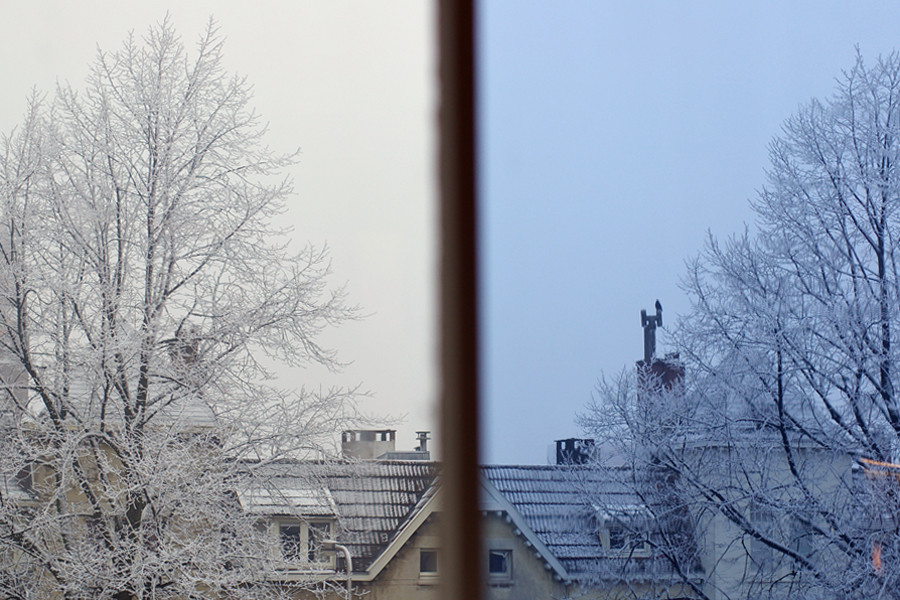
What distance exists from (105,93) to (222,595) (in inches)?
137

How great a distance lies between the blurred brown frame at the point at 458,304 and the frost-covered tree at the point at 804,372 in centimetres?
294

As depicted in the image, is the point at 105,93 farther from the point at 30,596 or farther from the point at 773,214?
the point at 773,214

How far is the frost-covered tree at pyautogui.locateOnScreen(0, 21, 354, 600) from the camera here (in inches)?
226

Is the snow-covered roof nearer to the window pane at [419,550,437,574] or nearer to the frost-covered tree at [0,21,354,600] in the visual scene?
the frost-covered tree at [0,21,354,600]

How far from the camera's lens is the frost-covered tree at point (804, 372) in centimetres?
586

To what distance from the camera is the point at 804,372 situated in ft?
20.5

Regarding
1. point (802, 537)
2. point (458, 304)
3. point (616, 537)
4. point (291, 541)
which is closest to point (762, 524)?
point (802, 537)

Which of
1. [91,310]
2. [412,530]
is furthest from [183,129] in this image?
[412,530]

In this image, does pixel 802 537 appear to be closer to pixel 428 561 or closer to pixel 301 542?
pixel 301 542

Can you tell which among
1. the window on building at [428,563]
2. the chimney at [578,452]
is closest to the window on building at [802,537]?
the chimney at [578,452]

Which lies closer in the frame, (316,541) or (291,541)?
(291,541)

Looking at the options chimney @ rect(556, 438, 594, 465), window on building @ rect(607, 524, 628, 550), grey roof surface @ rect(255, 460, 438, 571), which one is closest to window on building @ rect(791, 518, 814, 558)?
window on building @ rect(607, 524, 628, 550)

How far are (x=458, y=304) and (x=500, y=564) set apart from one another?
320cm

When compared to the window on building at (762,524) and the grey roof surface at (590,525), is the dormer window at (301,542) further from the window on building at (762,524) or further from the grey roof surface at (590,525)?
the window on building at (762,524)
